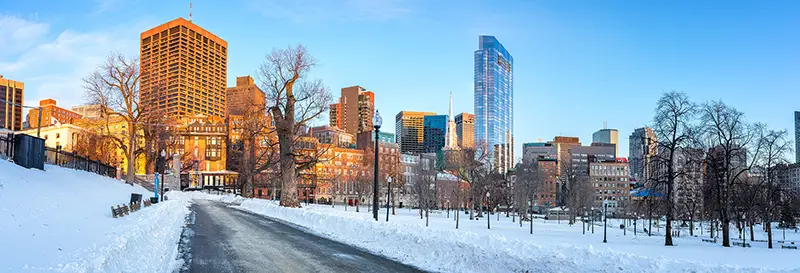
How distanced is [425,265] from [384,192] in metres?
142

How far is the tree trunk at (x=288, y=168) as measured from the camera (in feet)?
141

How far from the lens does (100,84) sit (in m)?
55.9

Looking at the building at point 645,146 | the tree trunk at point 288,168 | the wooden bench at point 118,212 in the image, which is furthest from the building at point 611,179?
the wooden bench at point 118,212

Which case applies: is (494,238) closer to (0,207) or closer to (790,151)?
(0,207)

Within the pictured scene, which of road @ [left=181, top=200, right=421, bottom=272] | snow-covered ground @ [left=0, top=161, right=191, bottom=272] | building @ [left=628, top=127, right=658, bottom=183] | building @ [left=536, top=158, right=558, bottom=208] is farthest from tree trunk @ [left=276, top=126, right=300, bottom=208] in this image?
building @ [left=536, top=158, right=558, bottom=208]

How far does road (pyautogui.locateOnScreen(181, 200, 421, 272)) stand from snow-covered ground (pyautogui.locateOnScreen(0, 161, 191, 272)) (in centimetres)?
86

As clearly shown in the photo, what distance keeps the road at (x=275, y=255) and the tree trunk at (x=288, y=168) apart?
2052 cm

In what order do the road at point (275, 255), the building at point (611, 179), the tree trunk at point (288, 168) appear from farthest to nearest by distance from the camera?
the building at point (611, 179), the tree trunk at point (288, 168), the road at point (275, 255)

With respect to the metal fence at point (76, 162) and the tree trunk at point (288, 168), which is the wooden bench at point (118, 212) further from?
the metal fence at point (76, 162)

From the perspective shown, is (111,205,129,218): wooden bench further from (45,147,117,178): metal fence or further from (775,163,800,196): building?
(775,163,800,196): building

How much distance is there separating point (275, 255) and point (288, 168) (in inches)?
1136

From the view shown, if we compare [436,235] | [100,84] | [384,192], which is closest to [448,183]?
[384,192]

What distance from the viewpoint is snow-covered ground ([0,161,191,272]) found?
9.49m

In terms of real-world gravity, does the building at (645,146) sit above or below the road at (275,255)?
above
